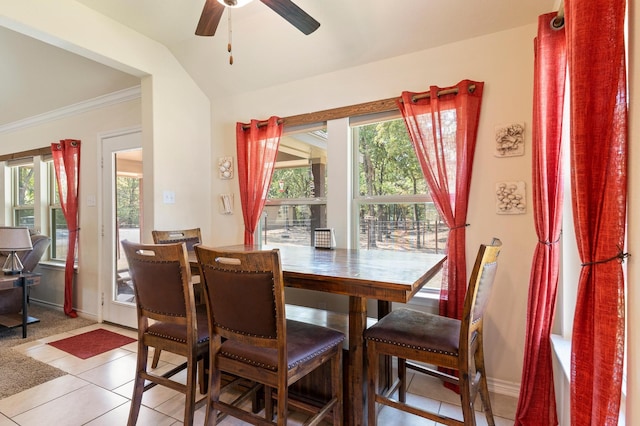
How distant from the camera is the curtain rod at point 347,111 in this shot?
246 cm

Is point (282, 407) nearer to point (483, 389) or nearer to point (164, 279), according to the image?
point (164, 279)

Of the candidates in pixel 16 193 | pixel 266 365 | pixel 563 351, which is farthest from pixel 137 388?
pixel 16 193

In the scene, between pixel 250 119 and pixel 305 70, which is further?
pixel 250 119

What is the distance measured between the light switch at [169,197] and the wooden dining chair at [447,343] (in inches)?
85.7

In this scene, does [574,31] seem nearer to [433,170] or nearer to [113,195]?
[433,170]

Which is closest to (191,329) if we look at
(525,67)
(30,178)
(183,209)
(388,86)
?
(183,209)

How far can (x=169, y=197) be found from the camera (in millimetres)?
2932

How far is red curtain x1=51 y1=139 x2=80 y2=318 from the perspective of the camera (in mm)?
3744

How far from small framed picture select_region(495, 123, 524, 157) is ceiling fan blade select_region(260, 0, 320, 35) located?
54.1 inches

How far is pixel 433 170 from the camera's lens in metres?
2.30

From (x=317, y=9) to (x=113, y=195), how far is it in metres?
2.87

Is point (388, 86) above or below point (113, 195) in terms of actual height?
above

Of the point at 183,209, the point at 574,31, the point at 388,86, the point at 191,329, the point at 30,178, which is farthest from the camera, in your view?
the point at 30,178

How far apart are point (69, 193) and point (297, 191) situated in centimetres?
279
